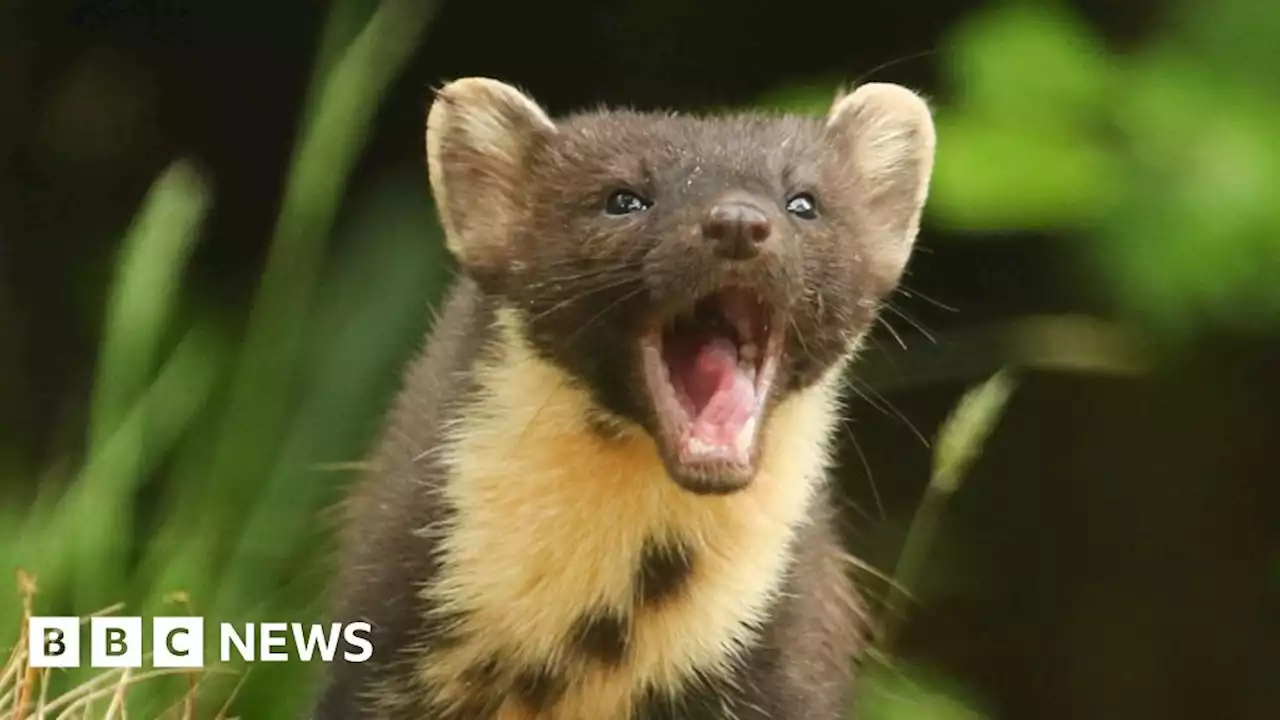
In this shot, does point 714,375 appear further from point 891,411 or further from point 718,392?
point 891,411

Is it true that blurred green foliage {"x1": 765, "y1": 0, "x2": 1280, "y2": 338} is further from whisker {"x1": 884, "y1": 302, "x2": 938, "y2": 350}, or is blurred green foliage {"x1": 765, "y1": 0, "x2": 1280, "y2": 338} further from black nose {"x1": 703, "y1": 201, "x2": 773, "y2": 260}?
black nose {"x1": 703, "y1": 201, "x2": 773, "y2": 260}

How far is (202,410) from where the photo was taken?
61.4 inches

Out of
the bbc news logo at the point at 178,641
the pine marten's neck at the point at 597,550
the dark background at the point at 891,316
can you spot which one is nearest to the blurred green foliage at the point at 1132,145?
the dark background at the point at 891,316

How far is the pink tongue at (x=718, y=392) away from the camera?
0.99 meters

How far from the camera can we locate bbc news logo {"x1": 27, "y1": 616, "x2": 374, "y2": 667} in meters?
1.14

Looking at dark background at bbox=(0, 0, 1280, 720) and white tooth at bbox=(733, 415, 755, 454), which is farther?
dark background at bbox=(0, 0, 1280, 720)

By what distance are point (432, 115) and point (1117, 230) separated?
47cm

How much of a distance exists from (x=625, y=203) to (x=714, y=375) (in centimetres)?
11

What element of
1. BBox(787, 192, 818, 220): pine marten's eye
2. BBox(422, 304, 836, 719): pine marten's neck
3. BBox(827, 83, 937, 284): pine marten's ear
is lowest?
BBox(422, 304, 836, 719): pine marten's neck

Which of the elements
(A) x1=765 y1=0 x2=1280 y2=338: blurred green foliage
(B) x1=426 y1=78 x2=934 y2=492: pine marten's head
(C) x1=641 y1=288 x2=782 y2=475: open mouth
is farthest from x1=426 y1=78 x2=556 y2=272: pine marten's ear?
(A) x1=765 y1=0 x2=1280 y2=338: blurred green foliage

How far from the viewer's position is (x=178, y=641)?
123cm

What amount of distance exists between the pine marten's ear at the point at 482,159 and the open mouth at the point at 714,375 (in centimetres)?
14

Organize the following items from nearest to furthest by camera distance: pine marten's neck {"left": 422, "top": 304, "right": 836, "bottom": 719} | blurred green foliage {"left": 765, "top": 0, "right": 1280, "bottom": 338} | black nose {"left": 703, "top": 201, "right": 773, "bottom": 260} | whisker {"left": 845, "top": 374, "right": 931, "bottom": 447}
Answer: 1. black nose {"left": 703, "top": 201, "right": 773, "bottom": 260}
2. pine marten's neck {"left": 422, "top": 304, "right": 836, "bottom": 719}
3. blurred green foliage {"left": 765, "top": 0, "right": 1280, "bottom": 338}
4. whisker {"left": 845, "top": 374, "right": 931, "bottom": 447}

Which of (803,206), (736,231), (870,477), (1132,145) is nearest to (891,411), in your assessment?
(870,477)
